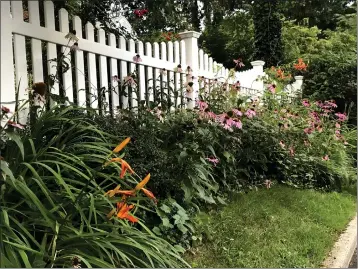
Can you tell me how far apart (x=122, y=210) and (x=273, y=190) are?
2.25 meters

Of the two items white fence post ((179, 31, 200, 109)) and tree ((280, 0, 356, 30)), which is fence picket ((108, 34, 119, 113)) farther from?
tree ((280, 0, 356, 30))

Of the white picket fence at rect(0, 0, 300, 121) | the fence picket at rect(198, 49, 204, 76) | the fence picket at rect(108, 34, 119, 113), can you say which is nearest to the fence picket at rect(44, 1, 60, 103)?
the white picket fence at rect(0, 0, 300, 121)

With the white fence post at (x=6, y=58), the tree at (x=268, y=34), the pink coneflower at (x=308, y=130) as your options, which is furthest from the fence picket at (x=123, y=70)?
the pink coneflower at (x=308, y=130)

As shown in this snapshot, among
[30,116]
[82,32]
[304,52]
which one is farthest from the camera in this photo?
[304,52]

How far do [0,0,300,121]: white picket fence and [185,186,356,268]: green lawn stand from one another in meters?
1.21

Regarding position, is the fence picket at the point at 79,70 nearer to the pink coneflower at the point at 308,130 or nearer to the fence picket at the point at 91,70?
the fence picket at the point at 91,70

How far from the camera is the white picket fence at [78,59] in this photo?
7.46ft

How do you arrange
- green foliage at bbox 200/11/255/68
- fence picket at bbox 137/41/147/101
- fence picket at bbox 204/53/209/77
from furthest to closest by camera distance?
fence picket at bbox 204/53/209/77, green foliage at bbox 200/11/255/68, fence picket at bbox 137/41/147/101

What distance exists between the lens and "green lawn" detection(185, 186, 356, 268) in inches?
87.0

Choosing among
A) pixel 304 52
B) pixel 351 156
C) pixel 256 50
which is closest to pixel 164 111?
pixel 351 156

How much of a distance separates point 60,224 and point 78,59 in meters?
1.44

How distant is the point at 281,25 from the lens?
20.6ft

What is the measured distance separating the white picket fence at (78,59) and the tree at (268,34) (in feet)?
Result: 4.01

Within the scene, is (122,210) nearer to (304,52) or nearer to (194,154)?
(194,154)
